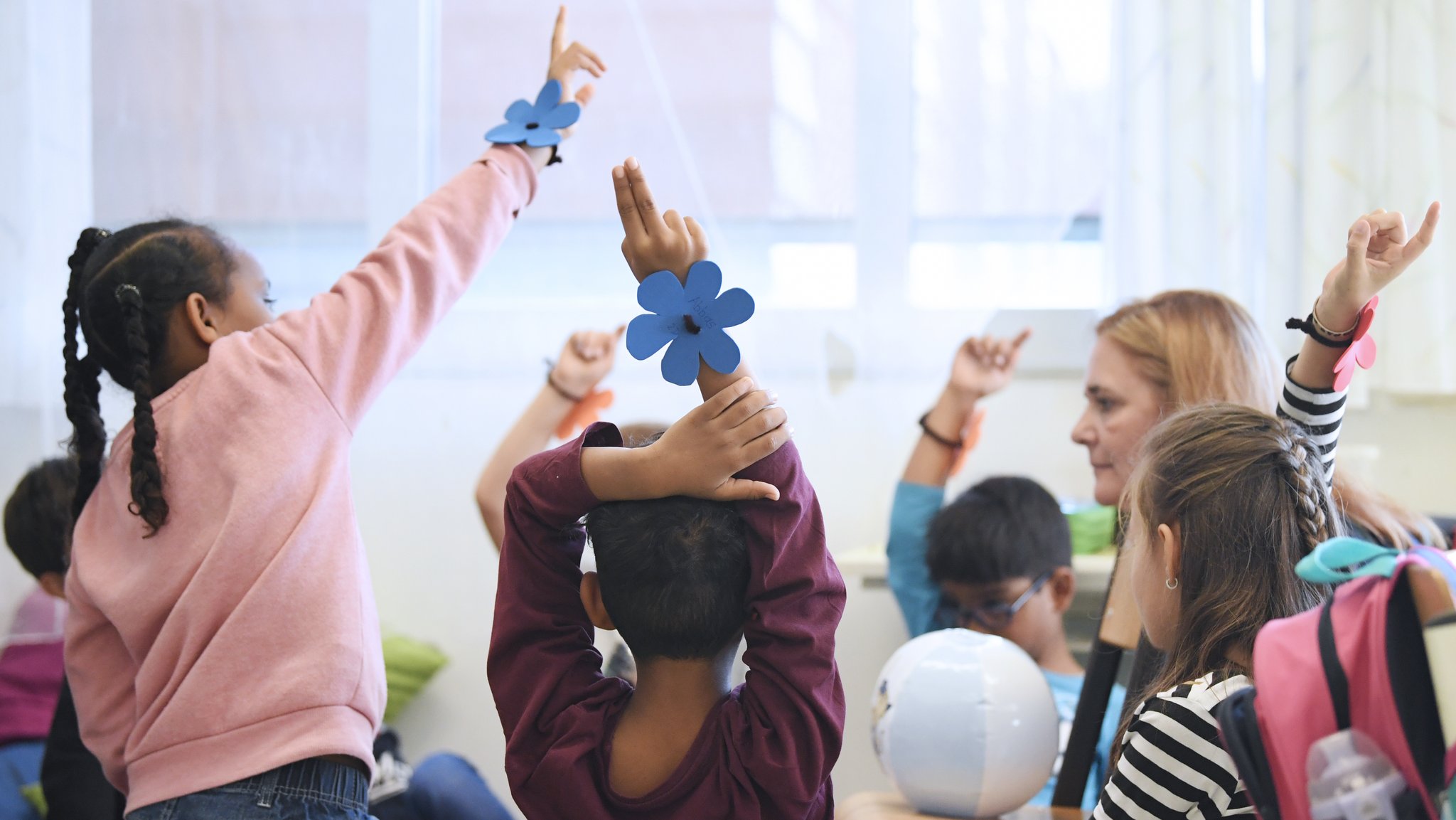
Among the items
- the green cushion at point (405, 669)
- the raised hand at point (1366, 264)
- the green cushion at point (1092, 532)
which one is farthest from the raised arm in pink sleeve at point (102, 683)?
the green cushion at point (1092, 532)

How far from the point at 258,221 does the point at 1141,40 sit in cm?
168

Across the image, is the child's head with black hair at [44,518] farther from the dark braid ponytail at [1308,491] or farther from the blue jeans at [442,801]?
the dark braid ponytail at [1308,491]

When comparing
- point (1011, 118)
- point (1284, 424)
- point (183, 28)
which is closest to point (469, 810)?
point (1284, 424)

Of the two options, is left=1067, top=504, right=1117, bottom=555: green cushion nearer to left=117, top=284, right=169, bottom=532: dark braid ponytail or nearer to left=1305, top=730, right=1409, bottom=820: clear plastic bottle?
left=1305, top=730, right=1409, bottom=820: clear plastic bottle

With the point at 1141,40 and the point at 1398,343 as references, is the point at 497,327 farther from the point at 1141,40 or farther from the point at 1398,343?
the point at 1398,343

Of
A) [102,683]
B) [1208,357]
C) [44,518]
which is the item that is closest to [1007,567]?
[1208,357]

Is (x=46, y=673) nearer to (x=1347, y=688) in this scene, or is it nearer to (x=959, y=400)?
(x=959, y=400)

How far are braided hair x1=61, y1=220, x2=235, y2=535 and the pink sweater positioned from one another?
1.6 inches

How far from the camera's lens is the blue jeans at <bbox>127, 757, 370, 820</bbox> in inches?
42.8

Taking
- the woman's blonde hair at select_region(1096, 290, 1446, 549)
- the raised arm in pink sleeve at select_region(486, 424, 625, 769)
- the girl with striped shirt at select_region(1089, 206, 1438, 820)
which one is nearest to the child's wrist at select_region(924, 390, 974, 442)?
the woman's blonde hair at select_region(1096, 290, 1446, 549)

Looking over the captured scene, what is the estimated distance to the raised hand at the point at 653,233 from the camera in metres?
0.87

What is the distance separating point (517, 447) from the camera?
1.78 m

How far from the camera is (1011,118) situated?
2082 millimetres

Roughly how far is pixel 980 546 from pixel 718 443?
98 centimetres
